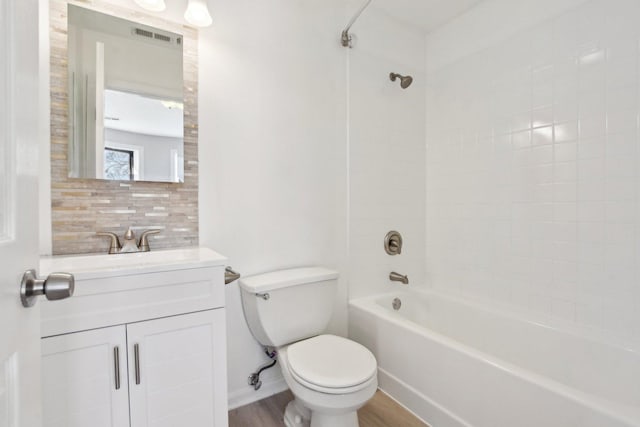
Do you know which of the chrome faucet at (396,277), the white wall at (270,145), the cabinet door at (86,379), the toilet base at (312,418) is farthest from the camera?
the chrome faucet at (396,277)

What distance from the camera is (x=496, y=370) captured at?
1282mm

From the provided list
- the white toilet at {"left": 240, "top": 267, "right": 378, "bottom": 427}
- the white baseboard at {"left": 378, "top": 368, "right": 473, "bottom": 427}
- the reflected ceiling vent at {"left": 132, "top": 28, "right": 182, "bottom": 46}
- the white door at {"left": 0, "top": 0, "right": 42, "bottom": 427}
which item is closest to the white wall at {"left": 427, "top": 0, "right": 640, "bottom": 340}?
the white baseboard at {"left": 378, "top": 368, "right": 473, "bottom": 427}

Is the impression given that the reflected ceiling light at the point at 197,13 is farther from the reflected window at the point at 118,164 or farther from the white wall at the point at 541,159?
the white wall at the point at 541,159

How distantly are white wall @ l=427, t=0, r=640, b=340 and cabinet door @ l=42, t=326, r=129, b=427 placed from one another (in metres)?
2.02

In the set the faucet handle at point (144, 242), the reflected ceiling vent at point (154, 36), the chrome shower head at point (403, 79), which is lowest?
the faucet handle at point (144, 242)

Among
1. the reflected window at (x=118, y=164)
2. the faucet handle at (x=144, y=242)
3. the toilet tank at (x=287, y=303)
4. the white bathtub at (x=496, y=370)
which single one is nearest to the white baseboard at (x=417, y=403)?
the white bathtub at (x=496, y=370)

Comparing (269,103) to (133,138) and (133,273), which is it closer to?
(133,138)

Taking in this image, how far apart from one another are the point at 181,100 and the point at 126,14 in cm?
41

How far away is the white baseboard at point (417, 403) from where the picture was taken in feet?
4.83

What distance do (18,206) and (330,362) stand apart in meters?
1.22

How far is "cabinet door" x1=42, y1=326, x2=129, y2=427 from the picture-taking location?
91 cm

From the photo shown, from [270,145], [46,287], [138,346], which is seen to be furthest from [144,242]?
[46,287]

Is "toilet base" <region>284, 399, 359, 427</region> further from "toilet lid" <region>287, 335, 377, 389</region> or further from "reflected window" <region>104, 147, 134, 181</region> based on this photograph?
"reflected window" <region>104, 147, 134, 181</region>

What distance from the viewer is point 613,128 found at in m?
1.49
